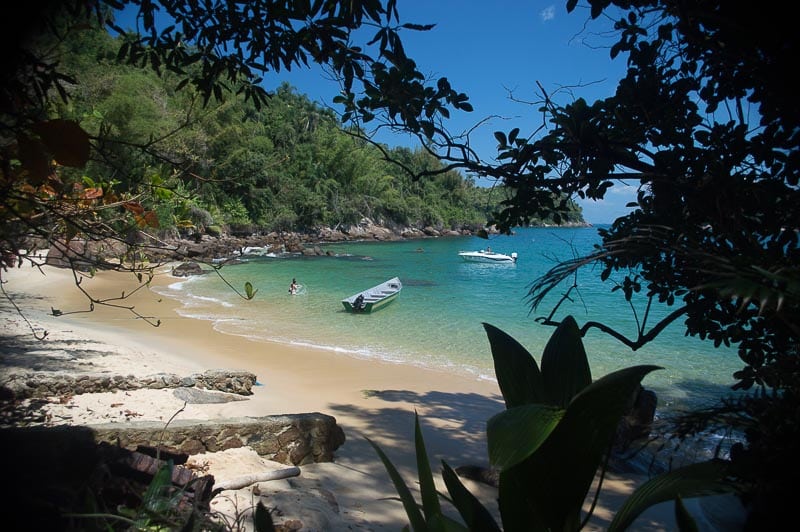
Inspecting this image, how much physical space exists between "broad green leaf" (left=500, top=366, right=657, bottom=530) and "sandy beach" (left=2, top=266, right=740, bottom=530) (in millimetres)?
559

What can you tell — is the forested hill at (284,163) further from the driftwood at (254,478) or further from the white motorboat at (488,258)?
the driftwood at (254,478)

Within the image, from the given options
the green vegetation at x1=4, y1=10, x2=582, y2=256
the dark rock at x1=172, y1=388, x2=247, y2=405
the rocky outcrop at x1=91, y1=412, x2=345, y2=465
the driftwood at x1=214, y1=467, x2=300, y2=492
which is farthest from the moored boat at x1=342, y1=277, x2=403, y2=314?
the driftwood at x1=214, y1=467, x2=300, y2=492

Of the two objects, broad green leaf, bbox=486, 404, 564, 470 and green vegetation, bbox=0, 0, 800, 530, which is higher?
green vegetation, bbox=0, 0, 800, 530

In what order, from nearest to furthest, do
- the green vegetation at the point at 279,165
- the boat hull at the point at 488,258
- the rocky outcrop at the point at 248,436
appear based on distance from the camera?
the rocky outcrop at the point at 248,436 → the green vegetation at the point at 279,165 → the boat hull at the point at 488,258

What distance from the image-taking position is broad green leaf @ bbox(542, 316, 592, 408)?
4.24ft

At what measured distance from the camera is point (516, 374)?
1.33 m

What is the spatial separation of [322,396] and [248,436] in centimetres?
305

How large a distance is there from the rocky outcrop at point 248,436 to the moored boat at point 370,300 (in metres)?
9.86

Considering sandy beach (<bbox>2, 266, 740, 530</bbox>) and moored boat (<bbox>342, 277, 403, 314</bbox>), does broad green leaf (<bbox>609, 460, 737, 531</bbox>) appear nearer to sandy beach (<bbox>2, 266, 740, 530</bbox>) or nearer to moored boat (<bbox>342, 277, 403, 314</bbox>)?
sandy beach (<bbox>2, 266, 740, 530</bbox>)

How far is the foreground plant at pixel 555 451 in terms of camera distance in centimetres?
104

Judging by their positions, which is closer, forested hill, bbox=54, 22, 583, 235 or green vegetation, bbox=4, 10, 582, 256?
green vegetation, bbox=4, 10, 582, 256

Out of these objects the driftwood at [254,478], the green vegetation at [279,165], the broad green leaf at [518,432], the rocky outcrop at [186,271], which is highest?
the green vegetation at [279,165]

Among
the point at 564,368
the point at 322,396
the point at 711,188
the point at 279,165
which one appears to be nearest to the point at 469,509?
the point at 564,368

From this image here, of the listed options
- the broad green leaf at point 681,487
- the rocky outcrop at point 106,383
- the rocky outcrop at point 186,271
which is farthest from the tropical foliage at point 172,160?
the rocky outcrop at point 186,271
